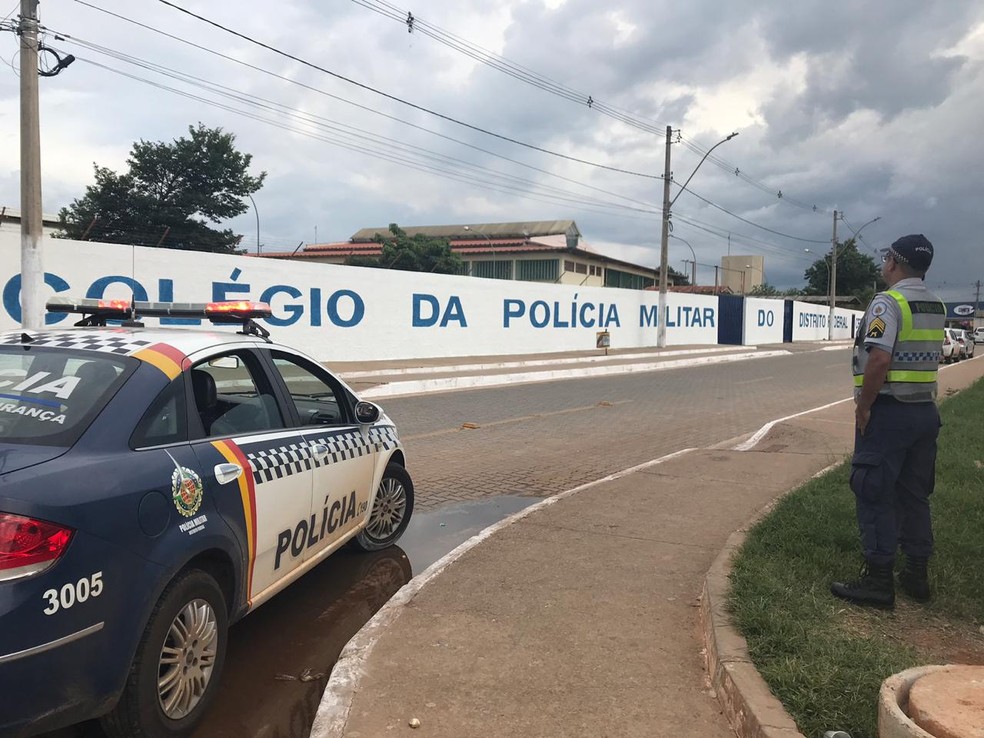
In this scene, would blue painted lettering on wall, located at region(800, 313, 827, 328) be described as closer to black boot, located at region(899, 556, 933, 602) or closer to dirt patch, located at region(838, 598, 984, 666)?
black boot, located at region(899, 556, 933, 602)

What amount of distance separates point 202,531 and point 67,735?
956 millimetres

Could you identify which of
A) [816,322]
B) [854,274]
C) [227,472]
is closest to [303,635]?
[227,472]

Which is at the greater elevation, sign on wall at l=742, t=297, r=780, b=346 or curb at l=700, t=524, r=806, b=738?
sign on wall at l=742, t=297, r=780, b=346

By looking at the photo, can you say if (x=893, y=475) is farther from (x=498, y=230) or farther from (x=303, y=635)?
(x=498, y=230)

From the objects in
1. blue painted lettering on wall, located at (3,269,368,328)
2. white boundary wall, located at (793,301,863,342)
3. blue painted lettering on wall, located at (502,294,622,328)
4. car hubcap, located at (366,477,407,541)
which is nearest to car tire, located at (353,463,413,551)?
car hubcap, located at (366,477,407,541)

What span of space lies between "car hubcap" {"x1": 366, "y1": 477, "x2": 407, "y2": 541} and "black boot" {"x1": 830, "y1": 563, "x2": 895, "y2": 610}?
284 centimetres

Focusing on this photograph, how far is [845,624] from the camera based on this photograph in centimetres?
340

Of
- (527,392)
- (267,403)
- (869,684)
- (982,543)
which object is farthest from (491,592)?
(527,392)

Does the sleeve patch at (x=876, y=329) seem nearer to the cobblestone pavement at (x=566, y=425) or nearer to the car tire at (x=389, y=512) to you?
the car tire at (x=389, y=512)

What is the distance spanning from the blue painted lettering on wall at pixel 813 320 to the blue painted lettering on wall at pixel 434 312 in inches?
1470

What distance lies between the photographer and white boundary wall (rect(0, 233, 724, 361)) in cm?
1489

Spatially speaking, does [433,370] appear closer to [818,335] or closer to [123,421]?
[123,421]

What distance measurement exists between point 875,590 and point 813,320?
2242 inches

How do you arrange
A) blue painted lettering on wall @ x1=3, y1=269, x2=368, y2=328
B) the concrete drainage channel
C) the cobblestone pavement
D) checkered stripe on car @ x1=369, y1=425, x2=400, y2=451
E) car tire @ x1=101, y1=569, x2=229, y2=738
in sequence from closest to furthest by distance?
the concrete drainage channel < car tire @ x1=101, y1=569, x2=229, y2=738 < checkered stripe on car @ x1=369, y1=425, x2=400, y2=451 < the cobblestone pavement < blue painted lettering on wall @ x1=3, y1=269, x2=368, y2=328
